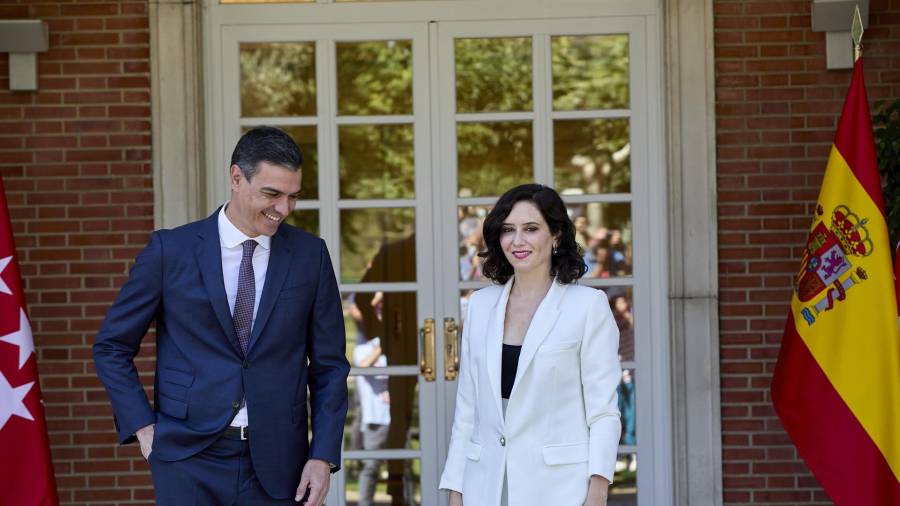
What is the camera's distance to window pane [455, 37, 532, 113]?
535 cm

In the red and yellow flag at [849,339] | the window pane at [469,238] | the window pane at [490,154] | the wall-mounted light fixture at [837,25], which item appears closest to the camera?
the red and yellow flag at [849,339]

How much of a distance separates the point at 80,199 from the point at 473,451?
243cm

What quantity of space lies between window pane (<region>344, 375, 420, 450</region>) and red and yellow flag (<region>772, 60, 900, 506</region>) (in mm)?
1652

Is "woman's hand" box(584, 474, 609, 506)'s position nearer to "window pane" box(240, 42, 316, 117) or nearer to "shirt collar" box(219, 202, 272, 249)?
"shirt collar" box(219, 202, 272, 249)

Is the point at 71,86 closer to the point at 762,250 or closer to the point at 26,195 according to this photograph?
the point at 26,195

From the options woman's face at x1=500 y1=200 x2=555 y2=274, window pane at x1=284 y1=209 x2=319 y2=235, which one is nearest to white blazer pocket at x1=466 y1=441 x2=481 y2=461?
woman's face at x1=500 y1=200 x2=555 y2=274

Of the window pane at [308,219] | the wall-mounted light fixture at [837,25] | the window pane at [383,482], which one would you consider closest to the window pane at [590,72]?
the wall-mounted light fixture at [837,25]

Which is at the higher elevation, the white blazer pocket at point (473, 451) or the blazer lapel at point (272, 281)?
the blazer lapel at point (272, 281)

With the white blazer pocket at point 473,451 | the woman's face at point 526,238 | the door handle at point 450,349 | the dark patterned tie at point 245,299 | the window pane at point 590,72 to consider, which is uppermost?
the window pane at point 590,72

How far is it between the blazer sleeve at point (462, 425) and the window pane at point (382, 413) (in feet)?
5.77

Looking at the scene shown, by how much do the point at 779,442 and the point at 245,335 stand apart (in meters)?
2.73

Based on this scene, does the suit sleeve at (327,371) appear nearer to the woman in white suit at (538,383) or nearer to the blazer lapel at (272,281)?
the blazer lapel at (272,281)

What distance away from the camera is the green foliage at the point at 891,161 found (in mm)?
4590

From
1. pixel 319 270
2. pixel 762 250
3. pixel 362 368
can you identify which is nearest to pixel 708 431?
pixel 762 250
